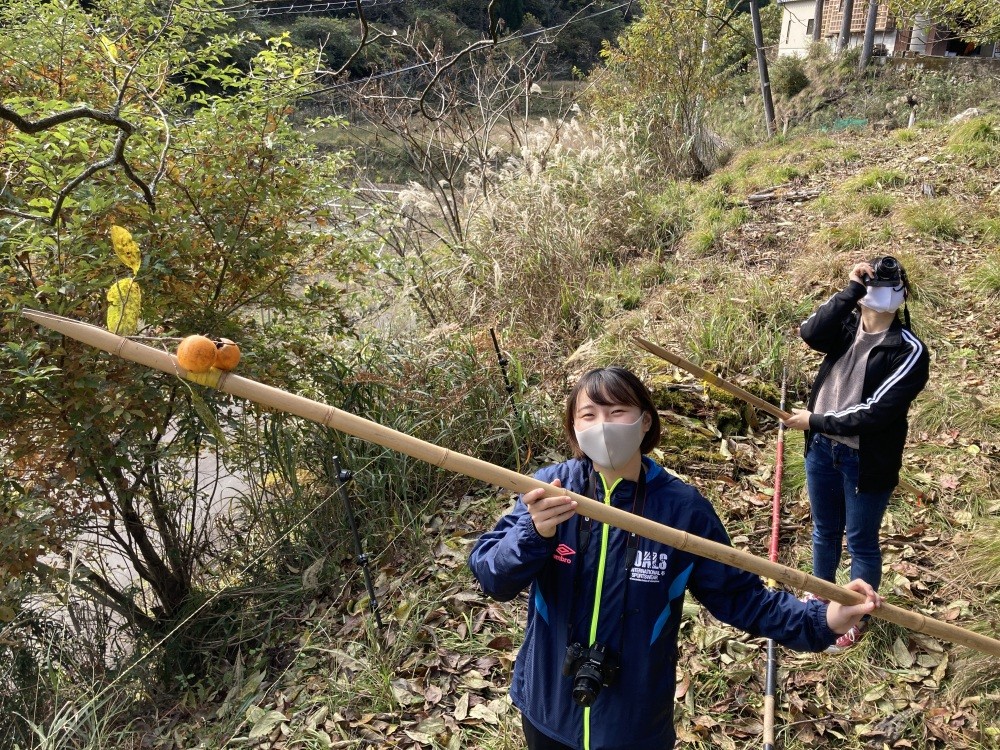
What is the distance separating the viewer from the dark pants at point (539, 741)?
172cm

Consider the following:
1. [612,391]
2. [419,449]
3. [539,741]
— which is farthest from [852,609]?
[419,449]

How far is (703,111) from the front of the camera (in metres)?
10.5

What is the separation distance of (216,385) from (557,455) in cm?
308

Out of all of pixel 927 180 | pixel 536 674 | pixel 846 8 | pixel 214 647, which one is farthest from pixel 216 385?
pixel 846 8

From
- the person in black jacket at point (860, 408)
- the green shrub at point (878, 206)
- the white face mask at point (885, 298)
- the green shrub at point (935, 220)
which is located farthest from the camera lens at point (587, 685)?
the green shrub at point (878, 206)

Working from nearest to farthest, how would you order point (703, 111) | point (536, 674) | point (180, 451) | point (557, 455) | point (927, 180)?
1. point (536, 674)
2. point (180, 451)
3. point (557, 455)
4. point (927, 180)
5. point (703, 111)

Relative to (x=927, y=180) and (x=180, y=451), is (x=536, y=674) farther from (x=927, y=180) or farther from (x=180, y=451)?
(x=927, y=180)

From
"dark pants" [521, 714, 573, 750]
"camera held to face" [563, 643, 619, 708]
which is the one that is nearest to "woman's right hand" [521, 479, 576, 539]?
"camera held to face" [563, 643, 619, 708]

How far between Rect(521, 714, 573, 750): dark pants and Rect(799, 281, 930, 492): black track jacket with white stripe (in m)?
1.60

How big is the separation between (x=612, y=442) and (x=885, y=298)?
1.55 metres

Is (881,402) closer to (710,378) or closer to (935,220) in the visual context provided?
(710,378)

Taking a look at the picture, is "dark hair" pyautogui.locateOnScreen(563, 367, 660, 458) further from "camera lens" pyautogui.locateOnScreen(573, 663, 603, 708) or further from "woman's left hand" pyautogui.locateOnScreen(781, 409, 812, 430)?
"woman's left hand" pyautogui.locateOnScreen(781, 409, 812, 430)

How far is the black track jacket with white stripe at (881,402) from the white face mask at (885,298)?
6 cm

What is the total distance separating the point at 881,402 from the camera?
99.5 inches
